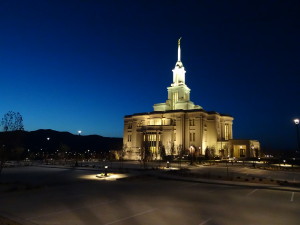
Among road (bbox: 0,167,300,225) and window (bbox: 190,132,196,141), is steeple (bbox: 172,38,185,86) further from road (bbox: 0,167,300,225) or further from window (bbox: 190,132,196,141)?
road (bbox: 0,167,300,225)

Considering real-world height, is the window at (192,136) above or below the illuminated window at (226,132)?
below

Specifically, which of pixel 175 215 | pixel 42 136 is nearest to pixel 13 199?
pixel 175 215

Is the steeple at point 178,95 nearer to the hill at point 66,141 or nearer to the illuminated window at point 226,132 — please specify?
the illuminated window at point 226,132

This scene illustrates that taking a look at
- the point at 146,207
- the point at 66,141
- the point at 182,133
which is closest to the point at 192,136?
the point at 182,133

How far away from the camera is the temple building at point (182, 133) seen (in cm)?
7975

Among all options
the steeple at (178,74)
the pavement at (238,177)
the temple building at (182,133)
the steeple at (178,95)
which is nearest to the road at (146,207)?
the pavement at (238,177)

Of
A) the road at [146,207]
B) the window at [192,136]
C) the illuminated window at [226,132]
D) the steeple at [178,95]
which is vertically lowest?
the road at [146,207]

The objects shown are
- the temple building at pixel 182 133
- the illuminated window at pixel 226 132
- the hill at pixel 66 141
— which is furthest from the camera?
the hill at pixel 66 141

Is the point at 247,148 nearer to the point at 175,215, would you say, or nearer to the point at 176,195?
the point at 176,195

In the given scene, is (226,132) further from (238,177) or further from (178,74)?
(238,177)

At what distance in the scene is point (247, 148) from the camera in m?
84.4

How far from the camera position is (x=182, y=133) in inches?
3223

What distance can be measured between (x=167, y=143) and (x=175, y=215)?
223 ft

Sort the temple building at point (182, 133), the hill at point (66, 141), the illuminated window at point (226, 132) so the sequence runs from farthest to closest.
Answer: the hill at point (66, 141) → the illuminated window at point (226, 132) → the temple building at point (182, 133)
